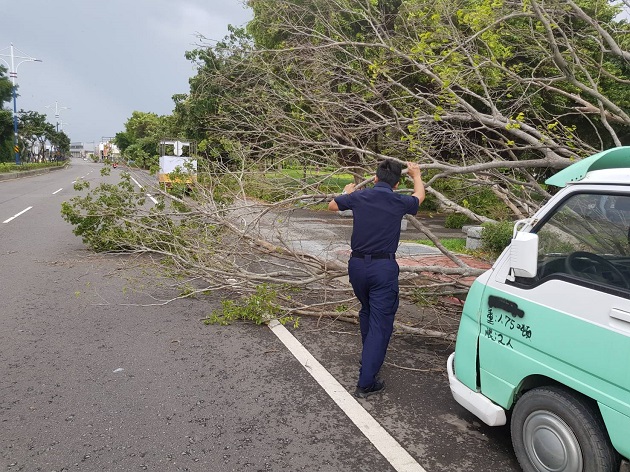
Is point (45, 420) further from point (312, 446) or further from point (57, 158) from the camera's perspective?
point (57, 158)

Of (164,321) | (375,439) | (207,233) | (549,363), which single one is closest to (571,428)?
(549,363)

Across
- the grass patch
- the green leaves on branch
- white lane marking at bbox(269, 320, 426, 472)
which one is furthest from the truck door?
the grass patch

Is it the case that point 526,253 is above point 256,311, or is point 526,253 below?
above

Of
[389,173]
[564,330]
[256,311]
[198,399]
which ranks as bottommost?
[198,399]

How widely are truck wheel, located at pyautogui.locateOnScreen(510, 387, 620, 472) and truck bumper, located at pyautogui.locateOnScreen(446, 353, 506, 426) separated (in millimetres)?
95

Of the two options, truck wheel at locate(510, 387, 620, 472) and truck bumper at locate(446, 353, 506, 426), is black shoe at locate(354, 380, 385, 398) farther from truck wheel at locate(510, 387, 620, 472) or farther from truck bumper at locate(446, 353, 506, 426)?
truck wheel at locate(510, 387, 620, 472)

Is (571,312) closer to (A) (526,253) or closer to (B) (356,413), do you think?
(A) (526,253)

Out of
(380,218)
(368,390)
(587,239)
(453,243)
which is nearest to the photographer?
(587,239)

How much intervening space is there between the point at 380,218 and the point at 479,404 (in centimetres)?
146

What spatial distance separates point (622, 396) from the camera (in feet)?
7.25

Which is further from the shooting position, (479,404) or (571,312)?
(479,404)

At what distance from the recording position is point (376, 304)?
381 cm

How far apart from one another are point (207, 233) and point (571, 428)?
5.44 metres

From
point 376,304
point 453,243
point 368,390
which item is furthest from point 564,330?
point 453,243
